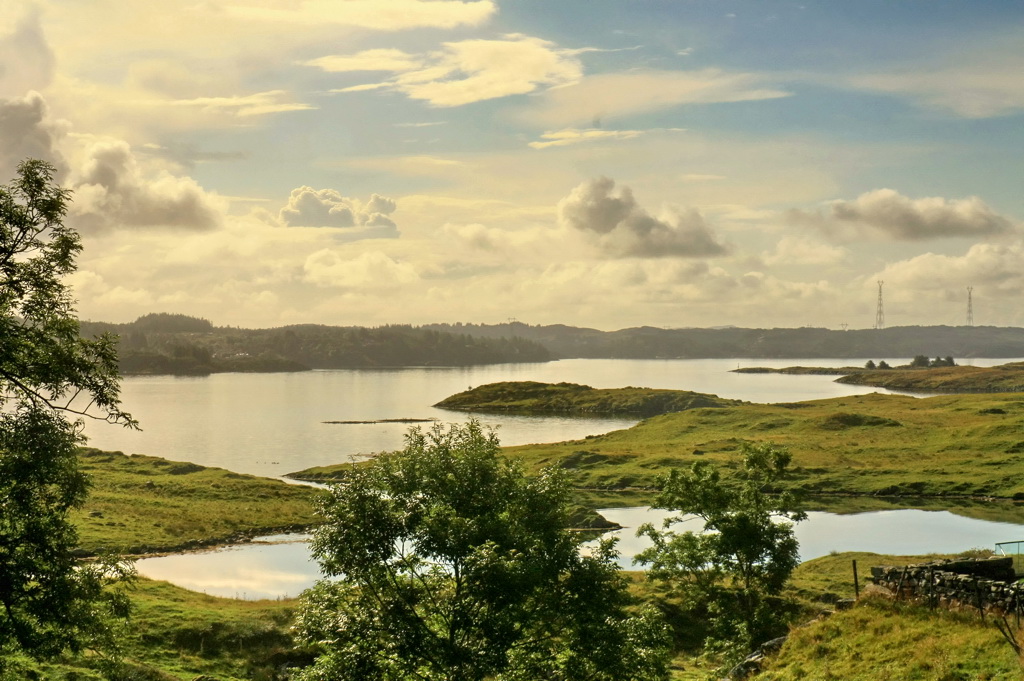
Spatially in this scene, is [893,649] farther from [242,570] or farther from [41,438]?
[242,570]

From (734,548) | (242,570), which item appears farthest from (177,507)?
(734,548)

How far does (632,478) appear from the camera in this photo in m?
110

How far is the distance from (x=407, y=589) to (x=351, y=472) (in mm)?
4920

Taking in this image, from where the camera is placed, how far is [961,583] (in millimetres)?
29312

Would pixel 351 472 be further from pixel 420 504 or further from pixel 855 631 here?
pixel 855 631

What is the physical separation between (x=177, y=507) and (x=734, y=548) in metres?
69.2

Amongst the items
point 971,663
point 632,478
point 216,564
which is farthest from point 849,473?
point 971,663

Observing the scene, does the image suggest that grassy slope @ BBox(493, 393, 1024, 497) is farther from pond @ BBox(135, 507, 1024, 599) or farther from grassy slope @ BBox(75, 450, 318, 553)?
grassy slope @ BBox(75, 450, 318, 553)

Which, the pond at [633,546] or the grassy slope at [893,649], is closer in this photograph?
the grassy slope at [893,649]

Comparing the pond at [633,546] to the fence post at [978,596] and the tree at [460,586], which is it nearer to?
the tree at [460,586]

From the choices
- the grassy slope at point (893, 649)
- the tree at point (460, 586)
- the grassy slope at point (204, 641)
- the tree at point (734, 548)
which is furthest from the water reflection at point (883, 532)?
the tree at point (460, 586)

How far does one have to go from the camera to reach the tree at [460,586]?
27406 millimetres

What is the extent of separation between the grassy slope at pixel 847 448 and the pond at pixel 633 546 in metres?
12.3

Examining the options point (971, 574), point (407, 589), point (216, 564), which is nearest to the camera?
point (407, 589)
